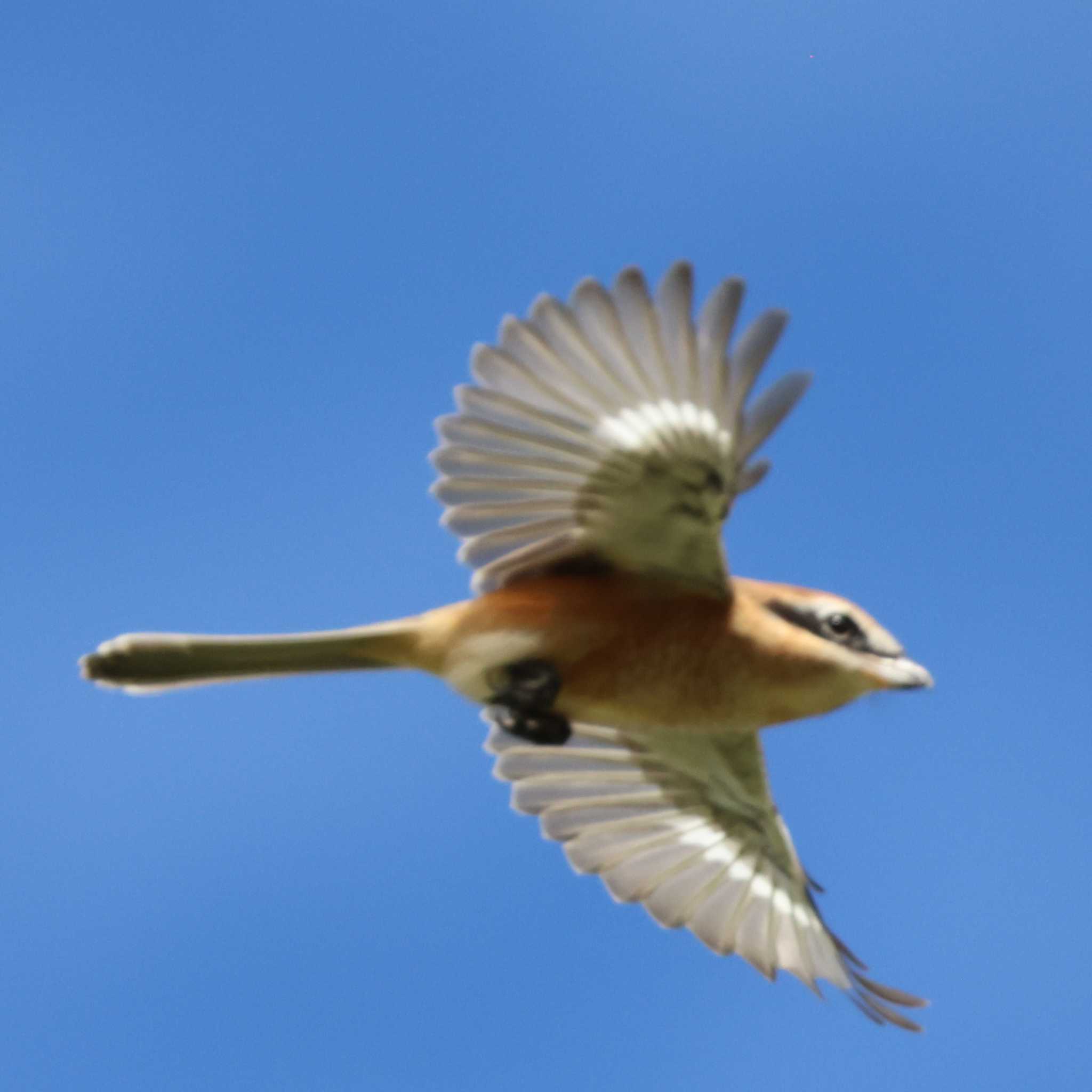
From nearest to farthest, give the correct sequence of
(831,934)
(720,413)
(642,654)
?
(720,413)
(642,654)
(831,934)

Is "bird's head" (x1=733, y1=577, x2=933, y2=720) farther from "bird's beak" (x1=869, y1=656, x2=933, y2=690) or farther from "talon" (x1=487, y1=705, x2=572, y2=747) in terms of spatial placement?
"talon" (x1=487, y1=705, x2=572, y2=747)

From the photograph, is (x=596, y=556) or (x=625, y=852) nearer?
(x=596, y=556)

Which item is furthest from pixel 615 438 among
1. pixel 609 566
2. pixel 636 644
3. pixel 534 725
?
pixel 534 725

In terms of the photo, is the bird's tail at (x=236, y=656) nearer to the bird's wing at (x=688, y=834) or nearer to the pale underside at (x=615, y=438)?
the pale underside at (x=615, y=438)

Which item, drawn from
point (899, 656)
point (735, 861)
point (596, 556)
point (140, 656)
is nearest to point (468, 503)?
point (596, 556)

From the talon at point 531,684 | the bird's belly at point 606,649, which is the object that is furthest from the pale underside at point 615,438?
the talon at point 531,684

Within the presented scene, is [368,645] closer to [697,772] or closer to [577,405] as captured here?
[577,405]

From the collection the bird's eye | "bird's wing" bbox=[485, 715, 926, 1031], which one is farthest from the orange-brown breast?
"bird's wing" bbox=[485, 715, 926, 1031]
